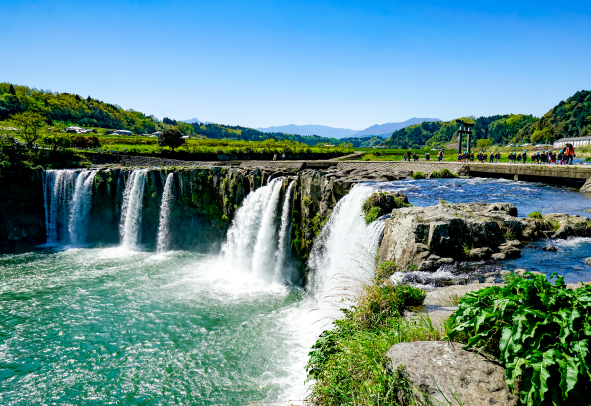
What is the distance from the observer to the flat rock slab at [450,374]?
11.6 feet

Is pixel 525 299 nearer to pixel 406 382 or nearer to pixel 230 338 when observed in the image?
pixel 406 382

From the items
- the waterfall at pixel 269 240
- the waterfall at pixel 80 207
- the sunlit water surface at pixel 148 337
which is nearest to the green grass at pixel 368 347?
the sunlit water surface at pixel 148 337

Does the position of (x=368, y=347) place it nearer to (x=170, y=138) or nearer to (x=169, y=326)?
(x=169, y=326)

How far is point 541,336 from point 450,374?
3.87ft

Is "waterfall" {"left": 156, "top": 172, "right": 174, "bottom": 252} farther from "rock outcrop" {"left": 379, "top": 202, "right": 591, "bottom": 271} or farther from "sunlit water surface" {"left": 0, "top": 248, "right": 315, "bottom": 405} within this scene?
"rock outcrop" {"left": 379, "top": 202, "right": 591, "bottom": 271}

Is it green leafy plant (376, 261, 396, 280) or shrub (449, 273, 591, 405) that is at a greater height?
shrub (449, 273, 591, 405)

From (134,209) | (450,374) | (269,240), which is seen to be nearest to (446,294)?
(450,374)

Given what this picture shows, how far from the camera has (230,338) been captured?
1252 centimetres

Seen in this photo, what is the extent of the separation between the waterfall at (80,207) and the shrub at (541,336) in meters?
30.8

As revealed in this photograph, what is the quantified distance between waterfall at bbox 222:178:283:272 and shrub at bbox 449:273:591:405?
1616 cm

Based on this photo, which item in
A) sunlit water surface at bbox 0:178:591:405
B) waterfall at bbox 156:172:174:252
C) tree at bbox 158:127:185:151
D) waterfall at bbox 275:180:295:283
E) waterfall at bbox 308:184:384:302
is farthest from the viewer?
tree at bbox 158:127:185:151

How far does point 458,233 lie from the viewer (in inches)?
380

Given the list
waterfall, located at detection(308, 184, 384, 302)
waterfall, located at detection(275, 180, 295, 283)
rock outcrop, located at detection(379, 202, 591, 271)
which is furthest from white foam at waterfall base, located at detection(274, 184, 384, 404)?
waterfall, located at detection(275, 180, 295, 283)

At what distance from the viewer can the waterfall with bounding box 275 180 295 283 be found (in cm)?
1881
